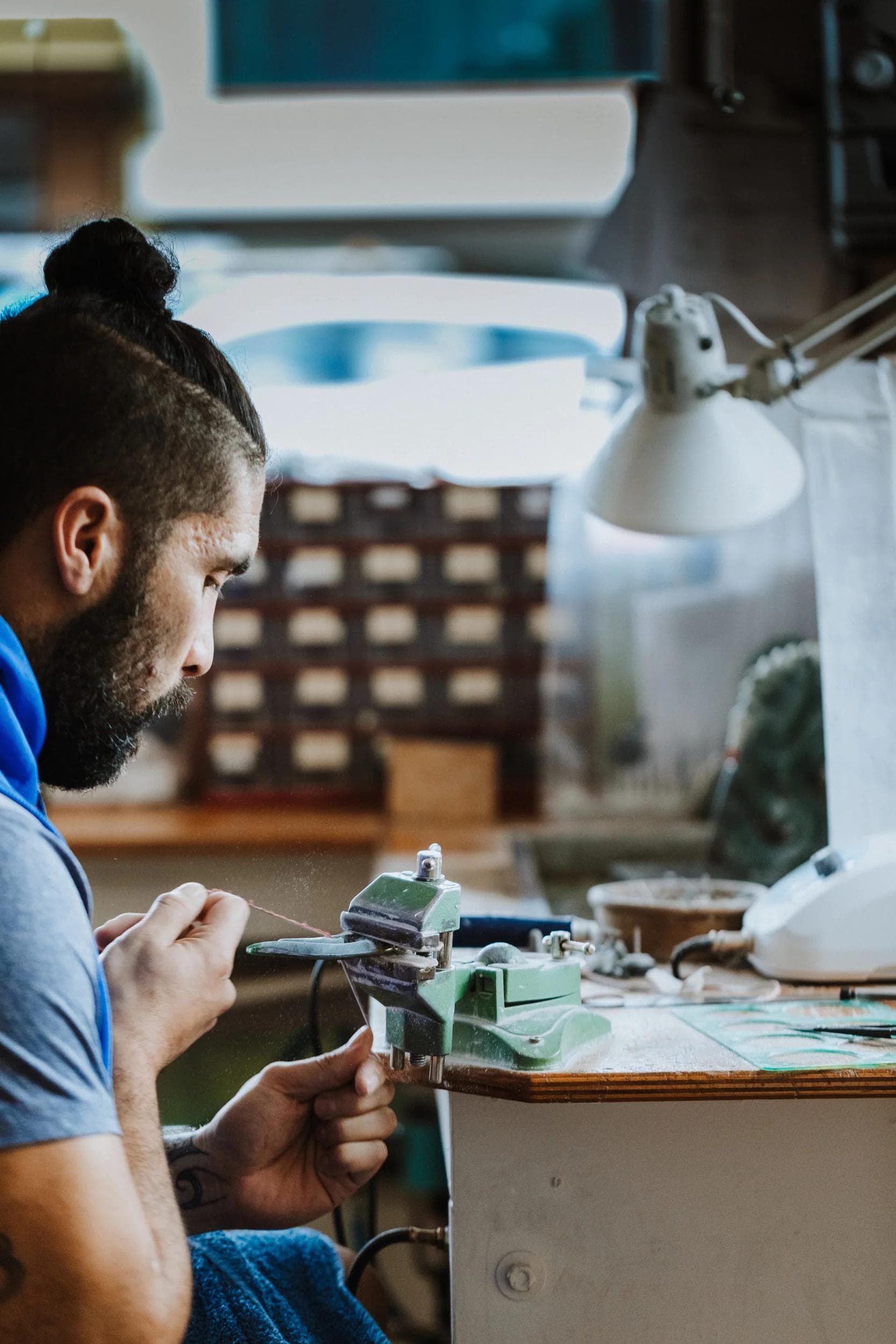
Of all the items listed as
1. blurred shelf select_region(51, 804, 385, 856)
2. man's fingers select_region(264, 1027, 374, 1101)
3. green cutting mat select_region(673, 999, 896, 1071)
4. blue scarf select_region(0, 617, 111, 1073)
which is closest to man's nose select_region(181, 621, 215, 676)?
blue scarf select_region(0, 617, 111, 1073)

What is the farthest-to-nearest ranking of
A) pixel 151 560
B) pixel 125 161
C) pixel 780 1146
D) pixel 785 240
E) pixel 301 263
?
1. pixel 301 263
2. pixel 125 161
3. pixel 785 240
4. pixel 780 1146
5. pixel 151 560

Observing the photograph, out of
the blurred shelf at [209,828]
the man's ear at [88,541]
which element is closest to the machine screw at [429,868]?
the man's ear at [88,541]

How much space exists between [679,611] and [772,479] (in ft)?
9.39

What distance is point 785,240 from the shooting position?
2078mm

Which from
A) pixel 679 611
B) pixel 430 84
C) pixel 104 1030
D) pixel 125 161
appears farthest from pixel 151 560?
pixel 125 161

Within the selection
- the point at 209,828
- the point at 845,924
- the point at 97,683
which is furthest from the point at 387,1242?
the point at 209,828

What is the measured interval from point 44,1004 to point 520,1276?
0.60 metres

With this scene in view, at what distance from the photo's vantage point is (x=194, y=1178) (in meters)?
1.08

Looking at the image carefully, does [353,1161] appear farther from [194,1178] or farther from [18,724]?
[18,724]

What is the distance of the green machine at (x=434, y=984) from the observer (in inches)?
39.1

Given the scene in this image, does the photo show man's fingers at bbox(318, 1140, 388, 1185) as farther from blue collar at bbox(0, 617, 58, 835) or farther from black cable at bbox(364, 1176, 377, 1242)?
blue collar at bbox(0, 617, 58, 835)

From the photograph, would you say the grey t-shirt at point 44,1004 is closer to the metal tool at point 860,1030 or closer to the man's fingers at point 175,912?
the man's fingers at point 175,912

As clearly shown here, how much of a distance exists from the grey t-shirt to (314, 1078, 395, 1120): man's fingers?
1.13ft

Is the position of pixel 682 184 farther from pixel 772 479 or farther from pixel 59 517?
pixel 59 517
